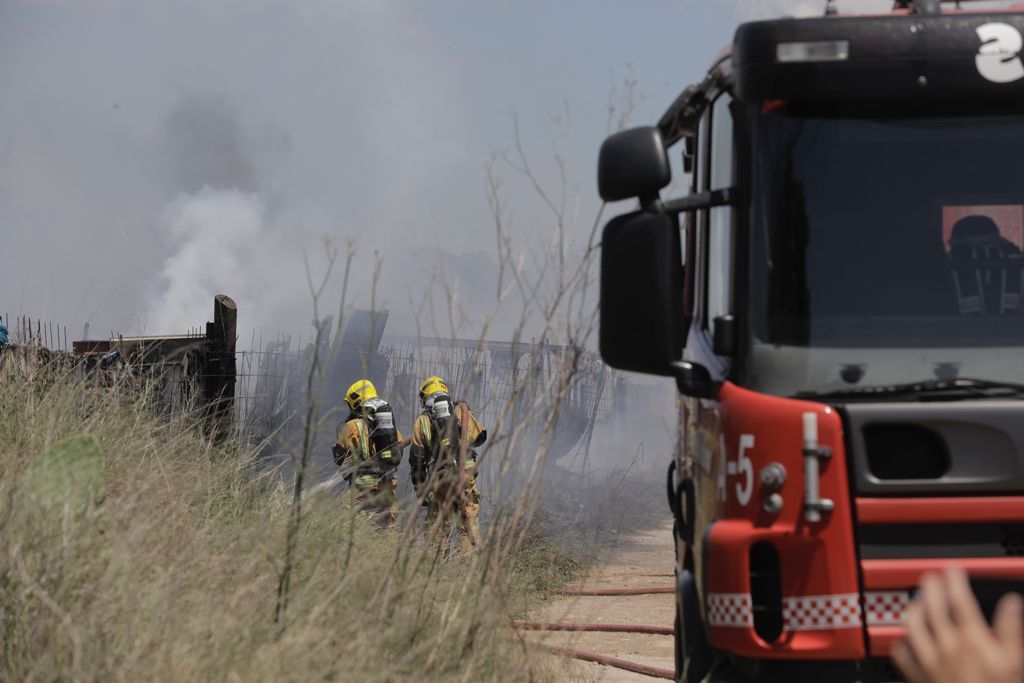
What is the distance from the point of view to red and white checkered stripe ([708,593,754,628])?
371 centimetres

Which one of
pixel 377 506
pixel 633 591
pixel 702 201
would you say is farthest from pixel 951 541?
pixel 633 591

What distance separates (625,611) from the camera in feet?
37.4

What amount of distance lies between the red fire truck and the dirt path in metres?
1.55

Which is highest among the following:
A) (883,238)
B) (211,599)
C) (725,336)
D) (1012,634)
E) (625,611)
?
(883,238)

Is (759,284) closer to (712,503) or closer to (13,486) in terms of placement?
(712,503)

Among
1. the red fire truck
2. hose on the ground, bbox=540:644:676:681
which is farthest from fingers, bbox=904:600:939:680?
hose on the ground, bbox=540:644:676:681

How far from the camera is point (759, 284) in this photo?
4.00 m

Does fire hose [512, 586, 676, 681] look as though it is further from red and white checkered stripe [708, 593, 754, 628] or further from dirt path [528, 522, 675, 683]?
red and white checkered stripe [708, 593, 754, 628]

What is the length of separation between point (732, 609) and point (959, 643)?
7.63 feet

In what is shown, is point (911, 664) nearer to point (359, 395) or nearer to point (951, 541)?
point (951, 541)

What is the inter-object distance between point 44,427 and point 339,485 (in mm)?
1605

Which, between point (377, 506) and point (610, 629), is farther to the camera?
point (610, 629)

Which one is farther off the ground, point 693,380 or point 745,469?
point 693,380

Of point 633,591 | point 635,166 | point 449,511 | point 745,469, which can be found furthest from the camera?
point 633,591
